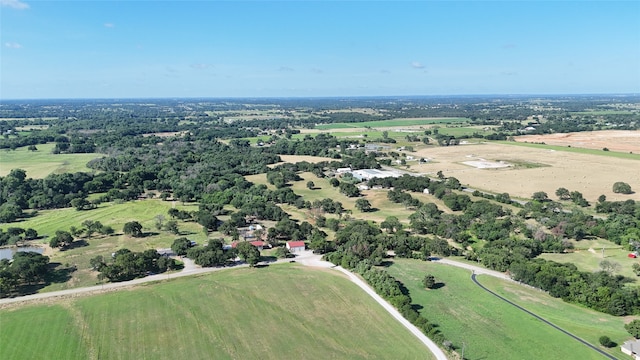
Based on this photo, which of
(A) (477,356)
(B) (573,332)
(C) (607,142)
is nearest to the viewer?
(A) (477,356)

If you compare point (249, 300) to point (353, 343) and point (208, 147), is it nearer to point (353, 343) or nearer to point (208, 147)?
point (353, 343)

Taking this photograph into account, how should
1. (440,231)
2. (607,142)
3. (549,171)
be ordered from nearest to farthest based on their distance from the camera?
(440,231), (549,171), (607,142)

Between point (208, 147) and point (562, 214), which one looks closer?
point (562, 214)

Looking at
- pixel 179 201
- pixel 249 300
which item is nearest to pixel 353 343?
pixel 249 300

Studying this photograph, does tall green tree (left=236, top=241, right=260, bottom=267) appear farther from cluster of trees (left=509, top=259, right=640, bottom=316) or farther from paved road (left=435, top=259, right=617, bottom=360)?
cluster of trees (left=509, top=259, right=640, bottom=316)

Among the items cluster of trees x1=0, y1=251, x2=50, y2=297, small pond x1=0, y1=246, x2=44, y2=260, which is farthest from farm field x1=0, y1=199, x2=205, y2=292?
cluster of trees x1=0, y1=251, x2=50, y2=297


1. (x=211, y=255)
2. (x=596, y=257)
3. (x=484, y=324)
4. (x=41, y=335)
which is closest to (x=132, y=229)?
(x=211, y=255)
